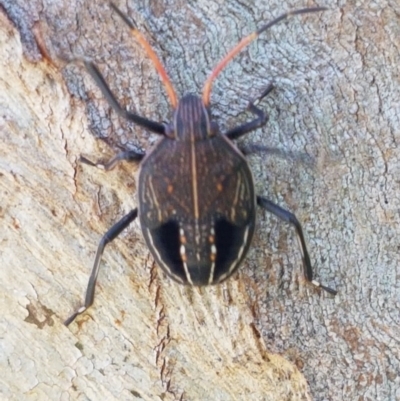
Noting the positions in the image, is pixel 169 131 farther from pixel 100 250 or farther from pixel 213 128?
pixel 100 250

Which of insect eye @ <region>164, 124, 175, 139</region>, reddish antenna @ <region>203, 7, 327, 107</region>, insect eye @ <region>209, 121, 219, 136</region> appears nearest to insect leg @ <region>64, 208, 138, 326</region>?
insect eye @ <region>164, 124, 175, 139</region>

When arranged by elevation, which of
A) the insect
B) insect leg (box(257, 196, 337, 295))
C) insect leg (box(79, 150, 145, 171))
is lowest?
insect leg (box(257, 196, 337, 295))

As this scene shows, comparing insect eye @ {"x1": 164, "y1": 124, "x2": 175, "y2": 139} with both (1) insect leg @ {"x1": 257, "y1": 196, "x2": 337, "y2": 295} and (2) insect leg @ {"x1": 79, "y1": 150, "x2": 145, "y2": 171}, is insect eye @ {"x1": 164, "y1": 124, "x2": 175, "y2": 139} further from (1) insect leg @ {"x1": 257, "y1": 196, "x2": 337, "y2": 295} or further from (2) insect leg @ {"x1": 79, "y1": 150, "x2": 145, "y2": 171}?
(1) insect leg @ {"x1": 257, "y1": 196, "x2": 337, "y2": 295}

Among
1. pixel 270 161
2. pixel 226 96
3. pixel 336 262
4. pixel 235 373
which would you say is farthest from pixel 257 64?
pixel 235 373

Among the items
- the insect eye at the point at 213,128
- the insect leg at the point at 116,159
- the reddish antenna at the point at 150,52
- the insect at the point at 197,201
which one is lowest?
the insect at the point at 197,201

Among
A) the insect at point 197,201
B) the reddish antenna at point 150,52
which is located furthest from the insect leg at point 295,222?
the reddish antenna at point 150,52

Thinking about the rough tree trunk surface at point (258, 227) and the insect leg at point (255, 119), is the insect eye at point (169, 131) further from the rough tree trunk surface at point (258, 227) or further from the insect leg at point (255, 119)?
the insect leg at point (255, 119)

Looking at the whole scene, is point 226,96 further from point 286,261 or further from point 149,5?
point 286,261
